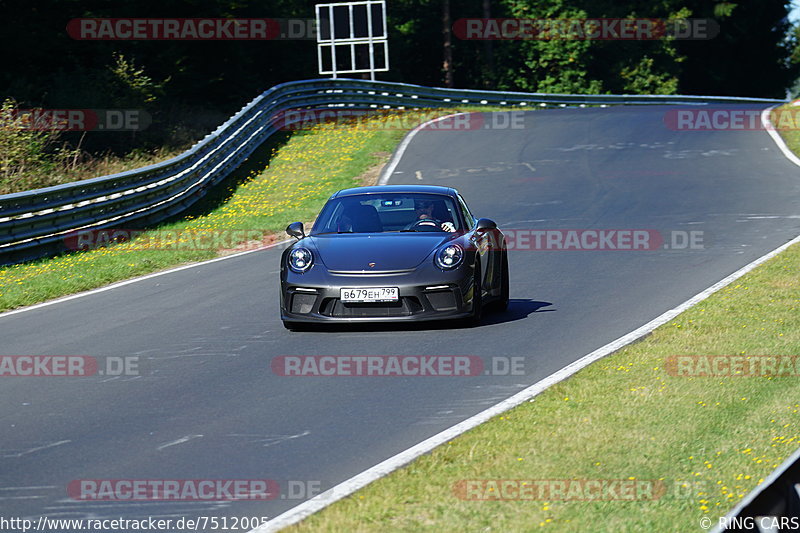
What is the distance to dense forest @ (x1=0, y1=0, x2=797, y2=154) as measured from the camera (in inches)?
1362

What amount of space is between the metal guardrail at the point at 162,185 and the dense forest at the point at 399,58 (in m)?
3.21

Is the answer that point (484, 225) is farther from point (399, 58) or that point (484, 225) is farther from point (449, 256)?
point (399, 58)

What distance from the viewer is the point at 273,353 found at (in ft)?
33.3

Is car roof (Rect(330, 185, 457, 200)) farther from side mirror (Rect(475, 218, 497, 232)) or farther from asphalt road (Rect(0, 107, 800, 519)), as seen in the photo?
asphalt road (Rect(0, 107, 800, 519))

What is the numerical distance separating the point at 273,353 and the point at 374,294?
3.65 feet

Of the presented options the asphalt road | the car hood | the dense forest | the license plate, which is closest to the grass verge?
the asphalt road

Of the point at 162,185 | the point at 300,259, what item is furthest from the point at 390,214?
the point at 162,185

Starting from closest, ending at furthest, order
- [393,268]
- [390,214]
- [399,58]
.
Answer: [393,268]
[390,214]
[399,58]

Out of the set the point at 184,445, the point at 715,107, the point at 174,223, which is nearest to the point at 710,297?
the point at 184,445

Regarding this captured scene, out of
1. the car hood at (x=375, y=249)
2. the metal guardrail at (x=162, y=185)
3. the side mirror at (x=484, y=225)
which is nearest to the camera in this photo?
the car hood at (x=375, y=249)

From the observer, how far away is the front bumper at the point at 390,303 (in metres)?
10.6

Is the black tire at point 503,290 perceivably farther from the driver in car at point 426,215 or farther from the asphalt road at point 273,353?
the driver in car at point 426,215

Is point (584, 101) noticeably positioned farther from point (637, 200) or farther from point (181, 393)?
point (181, 393)

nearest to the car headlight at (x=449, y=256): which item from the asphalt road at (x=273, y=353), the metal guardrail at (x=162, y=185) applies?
the asphalt road at (x=273, y=353)
